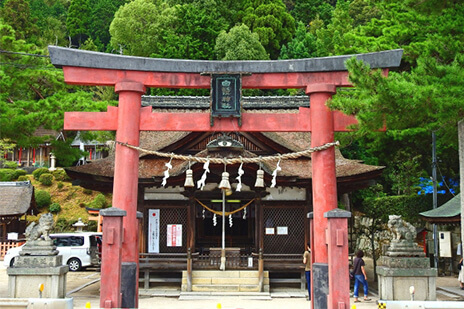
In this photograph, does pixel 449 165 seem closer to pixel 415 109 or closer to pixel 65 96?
pixel 415 109

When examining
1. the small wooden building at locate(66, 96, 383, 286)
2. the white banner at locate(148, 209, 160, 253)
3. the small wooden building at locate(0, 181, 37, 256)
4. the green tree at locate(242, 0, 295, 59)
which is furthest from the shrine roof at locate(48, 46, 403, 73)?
the green tree at locate(242, 0, 295, 59)

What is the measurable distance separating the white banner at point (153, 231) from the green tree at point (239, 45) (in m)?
23.7

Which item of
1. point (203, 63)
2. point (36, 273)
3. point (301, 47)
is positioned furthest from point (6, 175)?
point (203, 63)

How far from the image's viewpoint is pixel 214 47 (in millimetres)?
41062

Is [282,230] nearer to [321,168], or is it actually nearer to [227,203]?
[227,203]

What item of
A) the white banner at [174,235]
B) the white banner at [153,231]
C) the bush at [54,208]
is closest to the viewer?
the white banner at [153,231]

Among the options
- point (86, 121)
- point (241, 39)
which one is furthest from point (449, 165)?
point (241, 39)

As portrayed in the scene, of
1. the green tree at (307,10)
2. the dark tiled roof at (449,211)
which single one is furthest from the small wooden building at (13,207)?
the green tree at (307,10)

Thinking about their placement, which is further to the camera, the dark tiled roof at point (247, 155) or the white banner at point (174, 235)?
the white banner at point (174, 235)

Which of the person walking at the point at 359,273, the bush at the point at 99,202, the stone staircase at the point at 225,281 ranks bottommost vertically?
the stone staircase at the point at 225,281

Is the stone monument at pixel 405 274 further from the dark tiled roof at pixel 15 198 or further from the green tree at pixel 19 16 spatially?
the green tree at pixel 19 16

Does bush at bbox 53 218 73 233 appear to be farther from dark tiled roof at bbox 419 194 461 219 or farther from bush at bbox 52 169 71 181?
dark tiled roof at bbox 419 194 461 219

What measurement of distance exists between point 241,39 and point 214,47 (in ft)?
8.30

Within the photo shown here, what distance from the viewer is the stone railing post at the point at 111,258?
10148 millimetres
